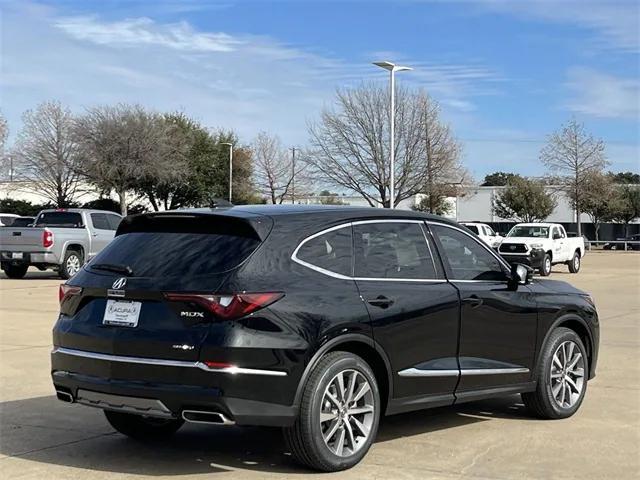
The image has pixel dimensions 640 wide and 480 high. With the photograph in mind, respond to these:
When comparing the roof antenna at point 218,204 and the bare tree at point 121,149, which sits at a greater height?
the bare tree at point 121,149

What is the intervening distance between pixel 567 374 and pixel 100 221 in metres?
18.6

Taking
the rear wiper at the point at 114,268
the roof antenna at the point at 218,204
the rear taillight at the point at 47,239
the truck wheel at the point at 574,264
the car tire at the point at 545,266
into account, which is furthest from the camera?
the truck wheel at the point at 574,264

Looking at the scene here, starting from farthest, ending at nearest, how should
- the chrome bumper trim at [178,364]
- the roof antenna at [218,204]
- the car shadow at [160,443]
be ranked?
the roof antenna at [218,204] → the car shadow at [160,443] → the chrome bumper trim at [178,364]

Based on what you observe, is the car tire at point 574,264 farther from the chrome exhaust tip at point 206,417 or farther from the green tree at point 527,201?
the green tree at point 527,201

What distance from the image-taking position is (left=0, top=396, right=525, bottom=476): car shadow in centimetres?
575

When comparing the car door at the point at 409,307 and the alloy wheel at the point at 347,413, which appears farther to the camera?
the car door at the point at 409,307

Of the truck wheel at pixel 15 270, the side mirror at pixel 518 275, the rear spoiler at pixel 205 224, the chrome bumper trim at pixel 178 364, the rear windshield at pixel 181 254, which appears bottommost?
the truck wheel at pixel 15 270

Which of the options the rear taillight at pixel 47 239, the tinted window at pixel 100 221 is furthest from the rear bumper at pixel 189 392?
the tinted window at pixel 100 221

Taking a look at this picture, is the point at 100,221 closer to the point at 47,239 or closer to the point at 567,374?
the point at 47,239

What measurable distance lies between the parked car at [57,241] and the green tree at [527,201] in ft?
160

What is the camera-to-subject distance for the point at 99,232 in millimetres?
23516

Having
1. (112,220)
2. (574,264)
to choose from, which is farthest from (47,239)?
(574,264)

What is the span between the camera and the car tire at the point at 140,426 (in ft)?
21.0

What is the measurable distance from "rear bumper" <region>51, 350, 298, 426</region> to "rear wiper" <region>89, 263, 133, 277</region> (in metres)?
0.57
